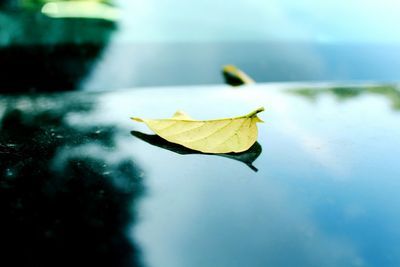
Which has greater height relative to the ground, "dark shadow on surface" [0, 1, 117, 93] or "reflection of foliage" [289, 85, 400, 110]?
"reflection of foliage" [289, 85, 400, 110]

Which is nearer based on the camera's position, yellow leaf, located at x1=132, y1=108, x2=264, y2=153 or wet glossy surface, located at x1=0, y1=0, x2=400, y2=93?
yellow leaf, located at x1=132, y1=108, x2=264, y2=153

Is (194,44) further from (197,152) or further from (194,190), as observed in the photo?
(194,190)

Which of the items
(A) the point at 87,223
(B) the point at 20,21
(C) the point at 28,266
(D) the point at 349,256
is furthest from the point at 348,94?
(B) the point at 20,21

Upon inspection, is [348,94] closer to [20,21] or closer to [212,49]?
[212,49]

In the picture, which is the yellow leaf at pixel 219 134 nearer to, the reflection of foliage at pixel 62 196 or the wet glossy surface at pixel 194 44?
the reflection of foliage at pixel 62 196

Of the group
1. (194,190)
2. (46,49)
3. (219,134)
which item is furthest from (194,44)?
(194,190)

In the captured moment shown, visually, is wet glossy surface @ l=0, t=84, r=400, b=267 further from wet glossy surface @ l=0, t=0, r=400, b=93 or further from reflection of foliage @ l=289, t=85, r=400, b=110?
wet glossy surface @ l=0, t=0, r=400, b=93

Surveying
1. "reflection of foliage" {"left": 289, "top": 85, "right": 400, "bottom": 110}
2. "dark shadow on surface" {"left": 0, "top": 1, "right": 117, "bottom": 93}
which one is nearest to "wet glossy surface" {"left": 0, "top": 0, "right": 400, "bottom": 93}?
"dark shadow on surface" {"left": 0, "top": 1, "right": 117, "bottom": 93}
